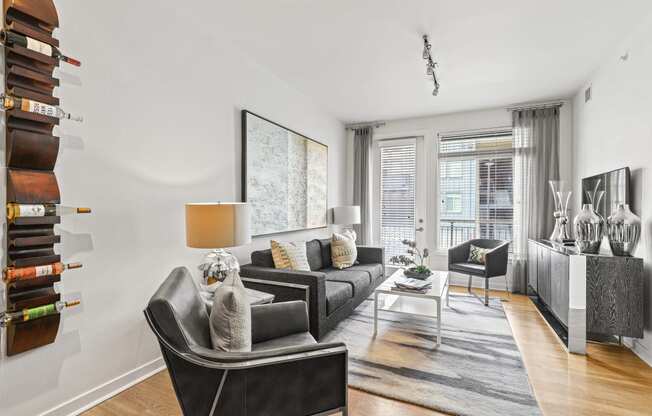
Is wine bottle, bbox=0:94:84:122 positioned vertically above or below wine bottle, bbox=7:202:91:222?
above

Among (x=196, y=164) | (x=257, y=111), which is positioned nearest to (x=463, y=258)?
(x=257, y=111)

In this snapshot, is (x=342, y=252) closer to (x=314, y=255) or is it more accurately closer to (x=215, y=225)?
(x=314, y=255)

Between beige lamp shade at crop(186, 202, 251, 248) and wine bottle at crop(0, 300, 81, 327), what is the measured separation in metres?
0.72

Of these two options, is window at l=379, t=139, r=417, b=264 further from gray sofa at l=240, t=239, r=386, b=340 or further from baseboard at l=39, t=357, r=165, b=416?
baseboard at l=39, t=357, r=165, b=416

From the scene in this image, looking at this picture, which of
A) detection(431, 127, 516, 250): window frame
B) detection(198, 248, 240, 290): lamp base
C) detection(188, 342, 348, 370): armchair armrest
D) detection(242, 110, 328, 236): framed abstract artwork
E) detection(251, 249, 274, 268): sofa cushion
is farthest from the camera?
detection(431, 127, 516, 250): window frame

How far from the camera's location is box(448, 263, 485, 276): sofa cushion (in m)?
4.02

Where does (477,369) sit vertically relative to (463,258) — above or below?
below

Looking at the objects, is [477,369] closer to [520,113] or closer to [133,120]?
[133,120]

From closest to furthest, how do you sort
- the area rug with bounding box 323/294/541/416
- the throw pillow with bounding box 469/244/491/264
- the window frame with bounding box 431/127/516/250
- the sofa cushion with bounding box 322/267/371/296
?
the area rug with bounding box 323/294/541/416 → the sofa cushion with bounding box 322/267/371/296 → the throw pillow with bounding box 469/244/491/264 → the window frame with bounding box 431/127/516/250

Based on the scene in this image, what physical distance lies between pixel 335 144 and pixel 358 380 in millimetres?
3807

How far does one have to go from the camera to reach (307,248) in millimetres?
3734

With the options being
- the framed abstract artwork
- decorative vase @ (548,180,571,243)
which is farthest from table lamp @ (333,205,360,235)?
decorative vase @ (548,180,571,243)

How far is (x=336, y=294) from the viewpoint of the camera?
9.64 feet

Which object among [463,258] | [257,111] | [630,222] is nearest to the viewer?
[630,222]
